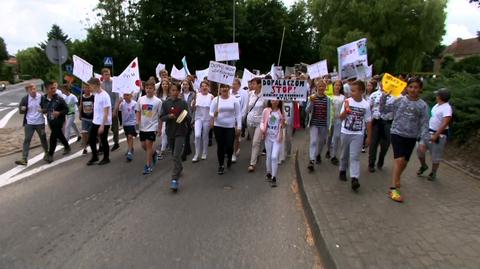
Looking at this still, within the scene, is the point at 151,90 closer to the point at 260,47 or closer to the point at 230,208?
the point at 230,208

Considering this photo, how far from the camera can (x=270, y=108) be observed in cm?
814

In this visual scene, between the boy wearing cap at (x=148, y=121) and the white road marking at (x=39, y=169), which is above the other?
the boy wearing cap at (x=148, y=121)

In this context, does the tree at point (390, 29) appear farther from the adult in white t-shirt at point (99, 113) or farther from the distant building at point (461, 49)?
the distant building at point (461, 49)

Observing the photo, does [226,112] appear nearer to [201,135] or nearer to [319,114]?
[201,135]

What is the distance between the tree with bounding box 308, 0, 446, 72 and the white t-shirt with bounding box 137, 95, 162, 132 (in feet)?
99.8

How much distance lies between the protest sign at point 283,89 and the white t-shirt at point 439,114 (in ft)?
7.70

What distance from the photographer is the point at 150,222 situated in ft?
19.2

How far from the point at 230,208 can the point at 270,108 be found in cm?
237

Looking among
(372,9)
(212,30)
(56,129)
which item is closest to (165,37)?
(212,30)

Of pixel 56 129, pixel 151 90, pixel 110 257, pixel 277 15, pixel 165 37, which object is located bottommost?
pixel 110 257

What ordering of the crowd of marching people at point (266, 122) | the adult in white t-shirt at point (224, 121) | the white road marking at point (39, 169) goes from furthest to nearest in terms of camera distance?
→ the adult in white t-shirt at point (224, 121), the white road marking at point (39, 169), the crowd of marching people at point (266, 122)


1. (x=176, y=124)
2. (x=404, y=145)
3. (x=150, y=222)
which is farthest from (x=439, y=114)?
(x=150, y=222)

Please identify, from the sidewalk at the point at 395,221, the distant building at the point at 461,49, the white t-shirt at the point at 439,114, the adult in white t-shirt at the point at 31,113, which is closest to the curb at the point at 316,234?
the sidewalk at the point at 395,221

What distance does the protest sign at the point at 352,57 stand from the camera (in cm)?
1048
